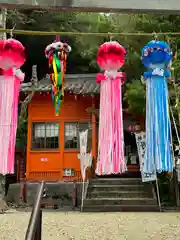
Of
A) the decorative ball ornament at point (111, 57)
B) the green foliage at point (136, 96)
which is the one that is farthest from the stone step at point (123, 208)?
the decorative ball ornament at point (111, 57)

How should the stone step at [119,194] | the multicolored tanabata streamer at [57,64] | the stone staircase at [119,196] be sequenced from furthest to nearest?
the stone step at [119,194] → the stone staircase at [119,196] → the multicolored tanabata streamer at [57,64]

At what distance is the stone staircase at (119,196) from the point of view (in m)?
11.7

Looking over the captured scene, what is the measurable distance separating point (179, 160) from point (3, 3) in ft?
26.8

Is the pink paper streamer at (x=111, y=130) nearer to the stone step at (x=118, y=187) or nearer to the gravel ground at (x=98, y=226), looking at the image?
the gravel ground at (x=98, y=226)

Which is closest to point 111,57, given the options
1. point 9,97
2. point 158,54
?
point 158,54

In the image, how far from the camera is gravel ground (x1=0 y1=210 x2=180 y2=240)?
7891 mm

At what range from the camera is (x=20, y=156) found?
1688 cm

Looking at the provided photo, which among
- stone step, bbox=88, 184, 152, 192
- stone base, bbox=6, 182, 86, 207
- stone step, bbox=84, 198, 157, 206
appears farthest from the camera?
stone base, bbox=6, 182, 86, 207

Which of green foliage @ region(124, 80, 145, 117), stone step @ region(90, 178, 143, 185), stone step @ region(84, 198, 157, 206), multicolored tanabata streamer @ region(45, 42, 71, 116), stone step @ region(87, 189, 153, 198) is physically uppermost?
green foliage @ region(124, 80, 145, 117)

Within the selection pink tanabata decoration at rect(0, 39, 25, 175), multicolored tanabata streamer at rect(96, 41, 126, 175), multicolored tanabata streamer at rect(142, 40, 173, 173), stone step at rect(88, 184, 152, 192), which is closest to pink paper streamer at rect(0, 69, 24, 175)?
pink tanabata decoration at rect(0, 39, 25, 175)

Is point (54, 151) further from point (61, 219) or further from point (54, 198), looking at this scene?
point (61, 219)

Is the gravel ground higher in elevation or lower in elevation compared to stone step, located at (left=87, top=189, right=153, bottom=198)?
lower

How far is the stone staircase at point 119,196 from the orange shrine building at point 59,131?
161 cm

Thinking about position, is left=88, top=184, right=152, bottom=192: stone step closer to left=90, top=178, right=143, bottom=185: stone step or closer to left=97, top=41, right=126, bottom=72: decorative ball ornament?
left=90, top=178, right=143, bottom=185: stone step
